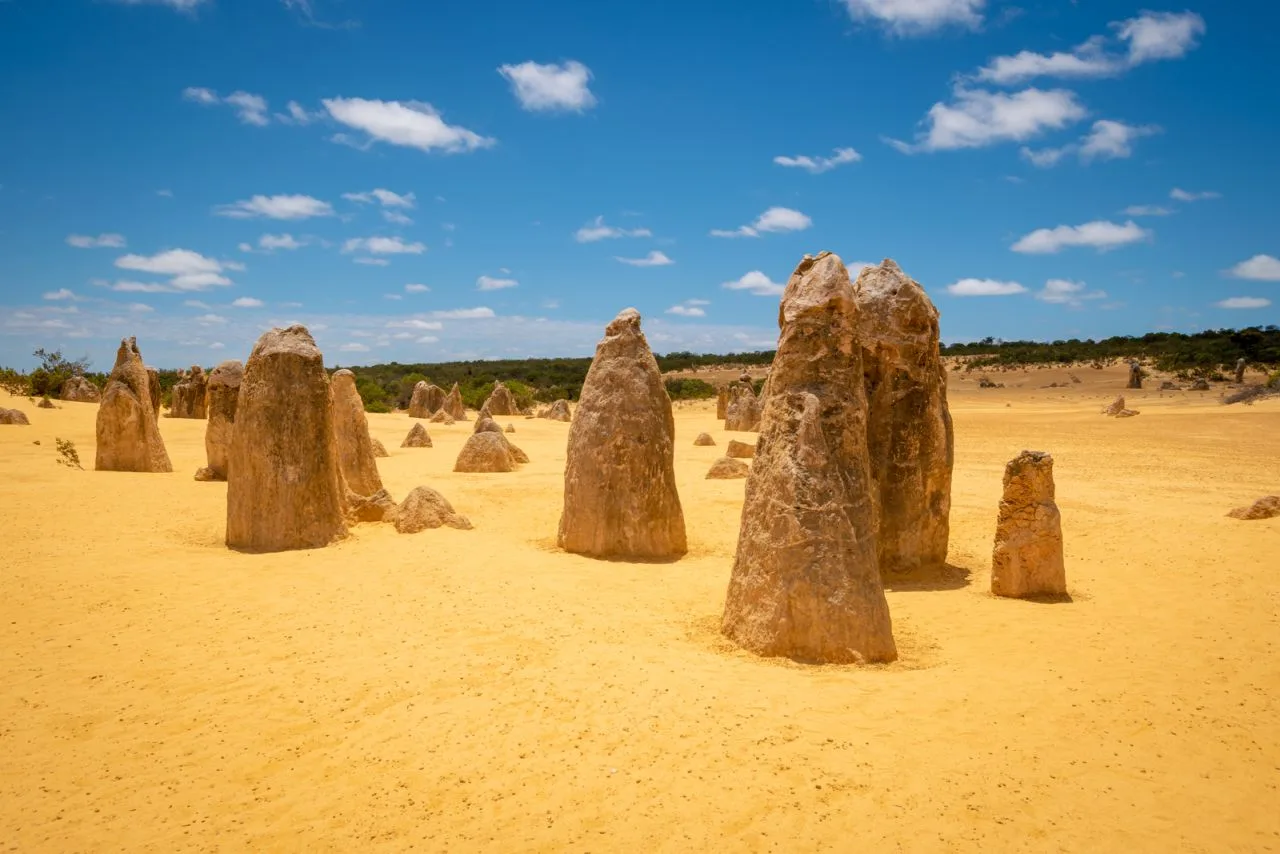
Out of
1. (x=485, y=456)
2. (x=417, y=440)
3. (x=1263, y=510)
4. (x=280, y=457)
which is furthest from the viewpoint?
(x=417, y=440)

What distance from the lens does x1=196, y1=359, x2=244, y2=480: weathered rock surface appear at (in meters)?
12.5

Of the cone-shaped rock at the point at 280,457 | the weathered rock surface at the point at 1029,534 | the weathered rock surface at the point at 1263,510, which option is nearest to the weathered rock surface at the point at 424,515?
the cone-shaped rock at the point at 280,457

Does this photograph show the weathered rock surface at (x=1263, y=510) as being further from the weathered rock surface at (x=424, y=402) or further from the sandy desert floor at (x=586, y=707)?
the weathered rock surface at (x=424, y=402)

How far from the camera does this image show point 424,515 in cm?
962

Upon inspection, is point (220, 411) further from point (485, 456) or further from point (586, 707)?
point (586, 707)

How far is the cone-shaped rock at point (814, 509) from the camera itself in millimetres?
5289

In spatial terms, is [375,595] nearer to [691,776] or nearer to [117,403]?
[691,776]

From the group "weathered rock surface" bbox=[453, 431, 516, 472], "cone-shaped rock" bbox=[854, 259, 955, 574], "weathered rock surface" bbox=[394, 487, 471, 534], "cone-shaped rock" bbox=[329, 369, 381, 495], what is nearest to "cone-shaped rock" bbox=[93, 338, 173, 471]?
"cone-shaped rock" bbox=[329, 369, 381, 495]

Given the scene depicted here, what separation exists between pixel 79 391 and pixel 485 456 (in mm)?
20061

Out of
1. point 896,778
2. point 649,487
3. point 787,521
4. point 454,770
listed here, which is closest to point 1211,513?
point 649,487

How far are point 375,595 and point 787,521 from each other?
11.6 feet

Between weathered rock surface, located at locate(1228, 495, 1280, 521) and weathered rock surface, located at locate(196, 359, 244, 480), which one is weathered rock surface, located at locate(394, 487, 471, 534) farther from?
weathered rock surface, located at locate(1228, 495, 1280, 521)

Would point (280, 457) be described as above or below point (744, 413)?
below

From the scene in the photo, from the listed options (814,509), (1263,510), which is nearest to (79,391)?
(814,509)
